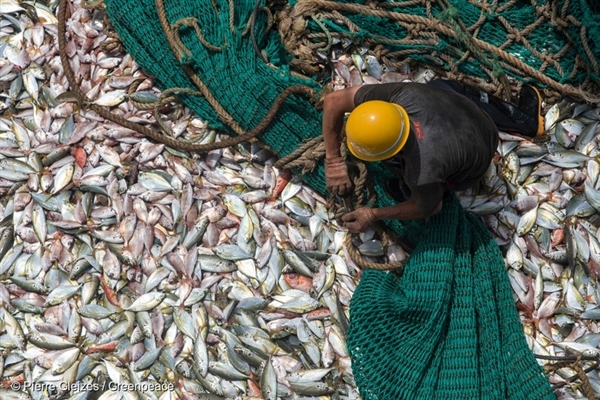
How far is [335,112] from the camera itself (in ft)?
9.11

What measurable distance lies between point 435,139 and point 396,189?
20.8 inches

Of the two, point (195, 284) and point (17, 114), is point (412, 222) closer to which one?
point (195, 284)

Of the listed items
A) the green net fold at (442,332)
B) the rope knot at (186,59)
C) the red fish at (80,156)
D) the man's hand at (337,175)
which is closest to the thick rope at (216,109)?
the rope knot at (186,59)

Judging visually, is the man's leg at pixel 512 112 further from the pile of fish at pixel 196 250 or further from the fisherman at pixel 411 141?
the fisherman at pixel 411 141

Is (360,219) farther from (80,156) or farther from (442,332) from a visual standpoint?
(80,156)

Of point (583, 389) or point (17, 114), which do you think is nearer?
point (583, 389)

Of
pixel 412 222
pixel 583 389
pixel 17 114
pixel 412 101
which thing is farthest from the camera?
pixel 17 114

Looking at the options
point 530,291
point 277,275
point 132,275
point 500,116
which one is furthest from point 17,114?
point 530,291

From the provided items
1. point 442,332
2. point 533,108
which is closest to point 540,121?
point 533,108

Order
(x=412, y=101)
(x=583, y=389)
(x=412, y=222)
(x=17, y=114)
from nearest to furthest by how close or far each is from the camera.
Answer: (x=412, y=101) → (x=583, y=389) → (x=412, y=222) → (x=17, y=114)

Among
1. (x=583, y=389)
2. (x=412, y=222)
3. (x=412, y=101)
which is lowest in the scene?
(x=583, y=389)

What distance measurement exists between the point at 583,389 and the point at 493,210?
85cm

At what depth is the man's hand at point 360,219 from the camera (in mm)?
2838

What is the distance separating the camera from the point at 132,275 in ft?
9.70
